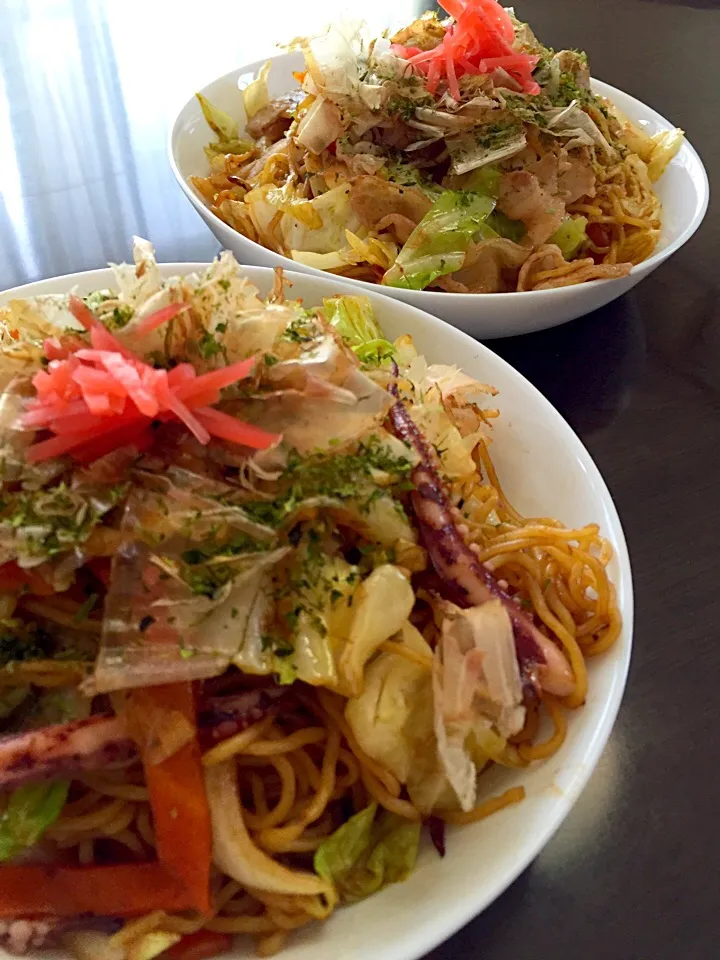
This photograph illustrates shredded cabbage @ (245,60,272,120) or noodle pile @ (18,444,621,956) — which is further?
shredded cabbage @ (245,60,272,120)

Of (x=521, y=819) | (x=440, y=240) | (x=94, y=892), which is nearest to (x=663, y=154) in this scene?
(x=440, y=240)

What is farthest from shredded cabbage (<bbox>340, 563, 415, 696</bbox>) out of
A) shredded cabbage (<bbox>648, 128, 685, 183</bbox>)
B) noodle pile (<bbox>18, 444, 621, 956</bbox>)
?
shredded cabbage (<bbox>648, 128, 685, 183</bbox>)

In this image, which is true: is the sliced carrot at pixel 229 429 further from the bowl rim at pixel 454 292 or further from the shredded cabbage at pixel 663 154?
the shredded cabbage at pixel 663 154

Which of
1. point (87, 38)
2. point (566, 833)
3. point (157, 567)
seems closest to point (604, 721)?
point (566, 833)

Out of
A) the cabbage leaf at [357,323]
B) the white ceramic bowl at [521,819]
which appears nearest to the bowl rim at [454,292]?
the cabbage leaf at [357,323]

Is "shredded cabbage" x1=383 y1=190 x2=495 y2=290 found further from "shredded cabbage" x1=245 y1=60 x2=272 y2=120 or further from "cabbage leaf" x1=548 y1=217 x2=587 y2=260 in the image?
"shredded cabbage" x1=245 y1=60 x2=272 y2=120

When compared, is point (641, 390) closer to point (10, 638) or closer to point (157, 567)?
point (157, 567)
